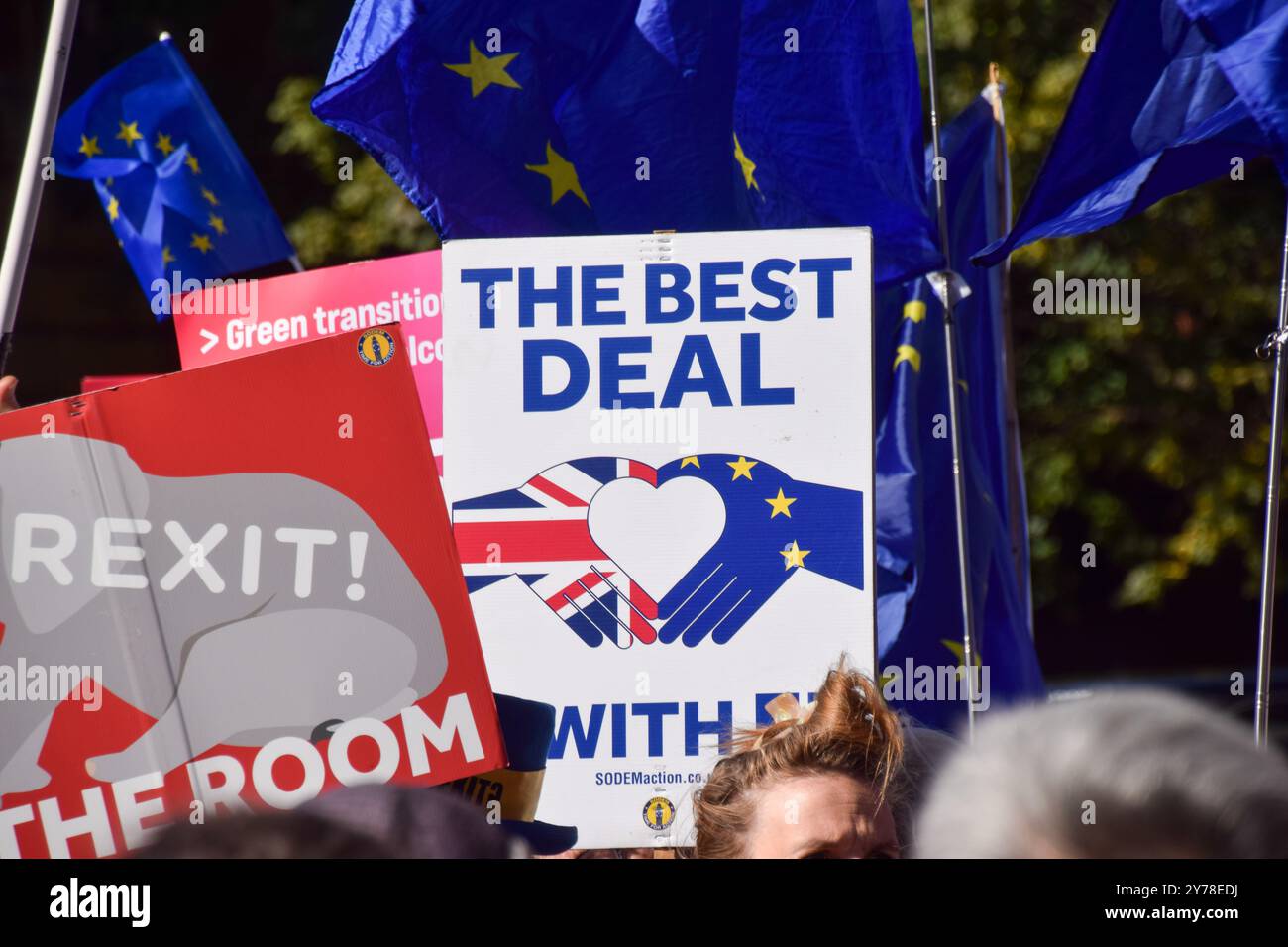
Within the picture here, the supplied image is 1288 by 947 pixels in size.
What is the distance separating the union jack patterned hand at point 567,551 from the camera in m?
2.64

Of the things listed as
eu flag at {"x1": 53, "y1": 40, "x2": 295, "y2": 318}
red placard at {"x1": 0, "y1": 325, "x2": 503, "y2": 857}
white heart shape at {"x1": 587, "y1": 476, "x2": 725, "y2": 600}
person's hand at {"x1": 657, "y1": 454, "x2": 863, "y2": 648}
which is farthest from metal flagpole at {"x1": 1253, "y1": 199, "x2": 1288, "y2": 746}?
eu flag at {"x1": 53, "y1": 40, "x2": 295, "y2": 318}

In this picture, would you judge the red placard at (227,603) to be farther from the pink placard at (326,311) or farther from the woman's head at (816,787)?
the pink placard at (326,311)

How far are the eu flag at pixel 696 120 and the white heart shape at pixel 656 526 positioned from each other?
113 cm

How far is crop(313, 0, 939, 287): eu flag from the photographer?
359cm

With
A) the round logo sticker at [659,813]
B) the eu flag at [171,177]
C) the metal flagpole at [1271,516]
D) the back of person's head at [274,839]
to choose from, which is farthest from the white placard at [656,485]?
the eu flag at [171,177]

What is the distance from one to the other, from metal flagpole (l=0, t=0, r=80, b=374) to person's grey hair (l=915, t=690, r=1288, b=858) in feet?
7.34

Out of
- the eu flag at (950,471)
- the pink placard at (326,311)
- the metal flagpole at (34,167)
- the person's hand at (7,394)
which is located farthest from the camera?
the eu flag at (950,471)

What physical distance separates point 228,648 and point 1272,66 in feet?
8.14

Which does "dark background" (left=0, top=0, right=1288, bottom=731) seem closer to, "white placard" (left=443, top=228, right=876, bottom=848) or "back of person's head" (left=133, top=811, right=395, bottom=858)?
"white placard" (left=443, top=228, right=876, bottom=848)

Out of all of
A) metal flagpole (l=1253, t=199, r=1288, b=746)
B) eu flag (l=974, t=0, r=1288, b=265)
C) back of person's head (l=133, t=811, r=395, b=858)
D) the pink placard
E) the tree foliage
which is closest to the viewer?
back of person's head (l=133, t=811, r=395, b=858)

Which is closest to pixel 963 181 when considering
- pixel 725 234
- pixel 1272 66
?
pixel 1272 66

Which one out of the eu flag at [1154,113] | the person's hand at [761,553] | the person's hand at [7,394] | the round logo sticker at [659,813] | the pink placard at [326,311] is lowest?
the round logo sticker at [659,813]

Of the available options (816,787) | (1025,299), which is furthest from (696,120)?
(1025,299)

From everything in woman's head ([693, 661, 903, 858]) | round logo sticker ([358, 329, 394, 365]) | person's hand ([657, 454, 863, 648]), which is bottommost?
woman's head ([693, 661, 903, 858])
